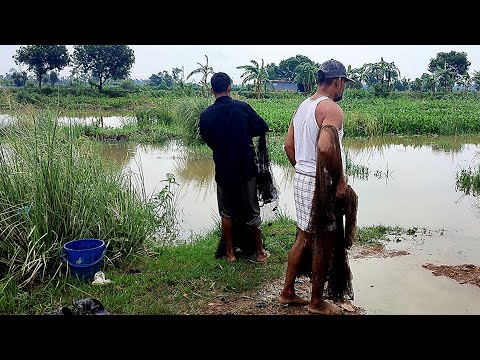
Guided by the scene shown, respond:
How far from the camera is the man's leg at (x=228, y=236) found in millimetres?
4539

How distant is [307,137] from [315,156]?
149mm

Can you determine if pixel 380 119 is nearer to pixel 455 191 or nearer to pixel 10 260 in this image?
pixel 455 191

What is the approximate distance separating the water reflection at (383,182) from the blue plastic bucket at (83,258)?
1953 mm

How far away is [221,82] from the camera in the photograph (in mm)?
4402

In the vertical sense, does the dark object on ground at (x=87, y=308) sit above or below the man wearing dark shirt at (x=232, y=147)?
below

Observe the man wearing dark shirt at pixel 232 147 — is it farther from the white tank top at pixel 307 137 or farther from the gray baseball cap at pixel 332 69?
the gray baseball cap at pixel 332 69

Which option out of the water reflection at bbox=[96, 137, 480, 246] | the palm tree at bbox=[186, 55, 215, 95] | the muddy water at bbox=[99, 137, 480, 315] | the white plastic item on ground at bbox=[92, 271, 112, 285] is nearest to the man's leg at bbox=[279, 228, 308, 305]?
the muddy water at bbox=[99, 137, 480, 315]

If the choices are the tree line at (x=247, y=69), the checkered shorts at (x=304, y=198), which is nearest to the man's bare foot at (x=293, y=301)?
the checkered shorts at (x=304, y=198)

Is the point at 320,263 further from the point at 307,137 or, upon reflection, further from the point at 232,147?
the point at 232,147

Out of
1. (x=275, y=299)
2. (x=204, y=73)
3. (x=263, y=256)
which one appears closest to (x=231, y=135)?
(x=263, y=256)

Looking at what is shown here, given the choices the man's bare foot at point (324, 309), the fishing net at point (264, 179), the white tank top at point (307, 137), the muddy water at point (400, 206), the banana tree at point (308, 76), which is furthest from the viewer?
the banana tree at point (308, 76)

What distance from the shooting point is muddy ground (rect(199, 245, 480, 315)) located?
3619mm

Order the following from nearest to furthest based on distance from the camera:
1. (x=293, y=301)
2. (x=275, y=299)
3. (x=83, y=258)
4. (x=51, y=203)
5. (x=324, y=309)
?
(x=324, y=309)
(x=293, y=301)
(x=275, y=299)
(x=83, y=258)
(x=51, y=203)
